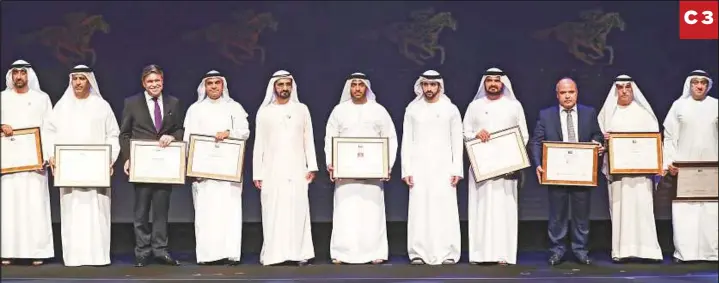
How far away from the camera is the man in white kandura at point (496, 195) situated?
7.41 metres

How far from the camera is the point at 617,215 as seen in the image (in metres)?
7.53

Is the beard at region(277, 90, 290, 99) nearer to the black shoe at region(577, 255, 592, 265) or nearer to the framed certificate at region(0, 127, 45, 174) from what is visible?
the framed certificate at region(0, 127, 45, 174)

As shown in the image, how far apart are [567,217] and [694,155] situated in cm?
117

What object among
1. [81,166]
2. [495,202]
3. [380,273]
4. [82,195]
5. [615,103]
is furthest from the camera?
[615,103]

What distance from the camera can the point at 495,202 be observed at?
7426mm

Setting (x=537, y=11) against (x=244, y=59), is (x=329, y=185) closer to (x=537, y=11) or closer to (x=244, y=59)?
(x=244, y=59)

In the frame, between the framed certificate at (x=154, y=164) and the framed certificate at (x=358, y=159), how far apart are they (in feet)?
3.94

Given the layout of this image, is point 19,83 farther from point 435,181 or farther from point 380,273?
point 435,181

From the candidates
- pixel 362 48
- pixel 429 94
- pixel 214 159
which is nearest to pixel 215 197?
pixel 214 159

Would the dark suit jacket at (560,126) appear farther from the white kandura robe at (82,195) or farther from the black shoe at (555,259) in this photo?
the white kandura robe at (82,195)

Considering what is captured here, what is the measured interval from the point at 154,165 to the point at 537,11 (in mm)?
3815

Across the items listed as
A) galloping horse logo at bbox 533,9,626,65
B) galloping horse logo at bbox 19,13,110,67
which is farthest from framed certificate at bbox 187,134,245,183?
galloping horse logo at bbox 533,9,626,65

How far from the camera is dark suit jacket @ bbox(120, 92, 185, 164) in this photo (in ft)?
24.0

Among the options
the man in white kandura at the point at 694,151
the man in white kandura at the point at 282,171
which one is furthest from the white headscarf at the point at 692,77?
the man in white kandura at the point at 282,171
